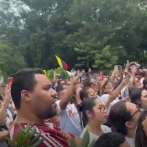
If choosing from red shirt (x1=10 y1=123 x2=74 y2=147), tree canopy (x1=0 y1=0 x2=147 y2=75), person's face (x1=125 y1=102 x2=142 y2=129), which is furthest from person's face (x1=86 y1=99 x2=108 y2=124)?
tree canopy (x1=0 y1=0 x2=147 y2=75)

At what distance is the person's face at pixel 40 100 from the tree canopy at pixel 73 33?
64.6 ft

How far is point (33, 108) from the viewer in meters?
1.89

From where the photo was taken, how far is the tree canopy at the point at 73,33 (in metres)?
23.2

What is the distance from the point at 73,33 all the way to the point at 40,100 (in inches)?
973

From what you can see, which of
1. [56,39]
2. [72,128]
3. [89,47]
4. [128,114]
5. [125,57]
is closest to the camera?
[128,114]

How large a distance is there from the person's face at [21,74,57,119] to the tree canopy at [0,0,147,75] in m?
19.7

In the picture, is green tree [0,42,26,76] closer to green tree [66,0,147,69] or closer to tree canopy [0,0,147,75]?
tree canopy [0,0,147,75]

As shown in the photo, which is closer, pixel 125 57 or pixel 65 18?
pixel 125 57

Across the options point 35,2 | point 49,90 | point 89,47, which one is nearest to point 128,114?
point 49,90

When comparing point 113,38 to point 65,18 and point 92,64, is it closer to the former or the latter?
point 92,64

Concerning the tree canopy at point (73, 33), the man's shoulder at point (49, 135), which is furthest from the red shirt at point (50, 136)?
the tree canopy at point (73, 33)

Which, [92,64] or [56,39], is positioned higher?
[56,39]

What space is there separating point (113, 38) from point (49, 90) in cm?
2226

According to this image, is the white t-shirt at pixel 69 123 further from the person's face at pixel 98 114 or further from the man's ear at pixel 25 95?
the man's ear at pixel 25 95
